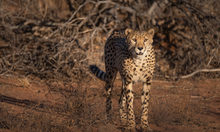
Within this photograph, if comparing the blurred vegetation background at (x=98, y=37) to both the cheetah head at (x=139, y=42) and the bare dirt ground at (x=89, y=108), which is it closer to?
the bare dirt ground at (x=89, y=108)

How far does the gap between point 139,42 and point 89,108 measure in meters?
1.15

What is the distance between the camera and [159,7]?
7.80 m

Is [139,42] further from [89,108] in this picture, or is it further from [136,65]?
[89,108]

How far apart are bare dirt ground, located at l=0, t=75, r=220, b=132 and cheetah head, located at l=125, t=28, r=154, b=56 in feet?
2.91

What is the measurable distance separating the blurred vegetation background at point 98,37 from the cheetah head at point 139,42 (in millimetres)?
2140

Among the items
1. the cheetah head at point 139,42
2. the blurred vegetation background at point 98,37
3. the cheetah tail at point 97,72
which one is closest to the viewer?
the cheetah head at point 139,42

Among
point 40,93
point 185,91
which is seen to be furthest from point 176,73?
point 40,93

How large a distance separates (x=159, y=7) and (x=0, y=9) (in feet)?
12.3

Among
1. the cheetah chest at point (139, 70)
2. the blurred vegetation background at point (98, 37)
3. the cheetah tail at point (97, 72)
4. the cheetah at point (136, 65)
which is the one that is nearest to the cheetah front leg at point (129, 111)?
the cheetah at point (136, 65)

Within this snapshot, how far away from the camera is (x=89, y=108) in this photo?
13.9 ft

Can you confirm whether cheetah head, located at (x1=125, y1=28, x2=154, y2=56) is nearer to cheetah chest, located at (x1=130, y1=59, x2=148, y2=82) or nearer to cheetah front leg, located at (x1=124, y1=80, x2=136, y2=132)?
cheetah chest, located at (x1=130, y1=59, x2=148, y2=82)

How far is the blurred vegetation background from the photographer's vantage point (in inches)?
247

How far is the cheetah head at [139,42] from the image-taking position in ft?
12.4

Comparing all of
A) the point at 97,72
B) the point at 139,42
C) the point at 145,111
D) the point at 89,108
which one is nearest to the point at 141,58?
the point at 139,42
